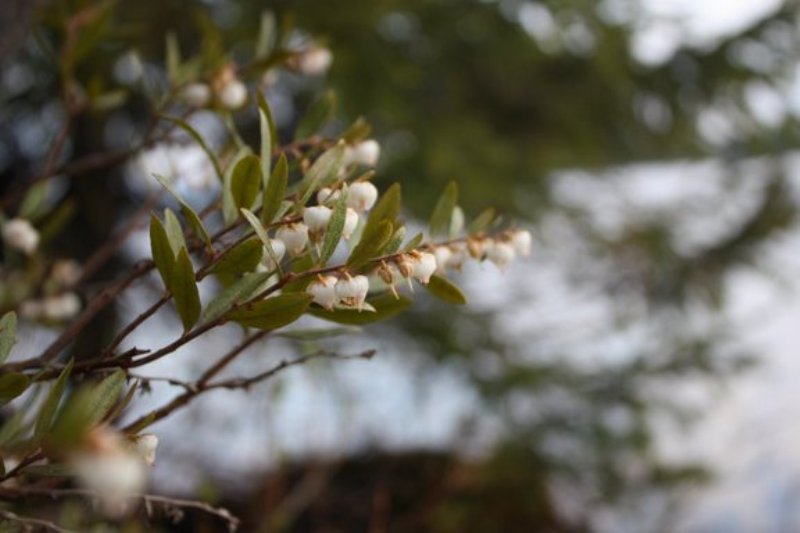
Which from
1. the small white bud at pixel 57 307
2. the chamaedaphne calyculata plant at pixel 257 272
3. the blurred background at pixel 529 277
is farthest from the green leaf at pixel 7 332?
the blurred background at pixel 529 277

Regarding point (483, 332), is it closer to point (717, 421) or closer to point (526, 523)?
point (526, 523)

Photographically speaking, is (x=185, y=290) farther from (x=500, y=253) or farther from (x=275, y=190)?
(x=500, y=253)

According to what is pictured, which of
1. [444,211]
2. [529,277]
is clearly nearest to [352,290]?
[444,211]

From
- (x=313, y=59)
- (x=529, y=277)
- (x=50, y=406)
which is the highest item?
(x=529, y=277)

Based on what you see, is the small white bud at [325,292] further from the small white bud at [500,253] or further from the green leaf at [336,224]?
the small white bud at [500,253]

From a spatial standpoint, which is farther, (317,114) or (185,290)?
(317,114)

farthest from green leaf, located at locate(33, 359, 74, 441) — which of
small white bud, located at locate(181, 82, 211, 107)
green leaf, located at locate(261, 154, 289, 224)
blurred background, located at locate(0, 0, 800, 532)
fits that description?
blurred background, located at locate(0, 0, 800, 532)

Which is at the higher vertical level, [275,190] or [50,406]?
[275,190]

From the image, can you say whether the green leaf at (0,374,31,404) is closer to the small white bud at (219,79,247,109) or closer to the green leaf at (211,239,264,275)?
the green leaf at (211,239,264,275)

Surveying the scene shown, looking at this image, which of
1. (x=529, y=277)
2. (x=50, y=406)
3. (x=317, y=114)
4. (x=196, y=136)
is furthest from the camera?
(x=529, y=277)
